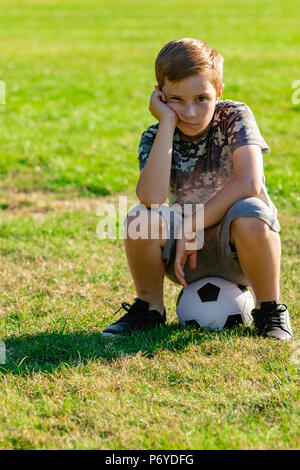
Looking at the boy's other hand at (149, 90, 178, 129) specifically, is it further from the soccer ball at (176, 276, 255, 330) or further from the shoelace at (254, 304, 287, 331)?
the shoelace at (254, 304, 287, 331)

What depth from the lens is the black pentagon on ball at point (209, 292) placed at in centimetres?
403

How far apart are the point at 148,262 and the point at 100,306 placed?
0.75 m

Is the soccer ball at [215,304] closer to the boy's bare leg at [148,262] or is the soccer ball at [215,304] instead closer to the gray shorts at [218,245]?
the gray shorts at [218,245]

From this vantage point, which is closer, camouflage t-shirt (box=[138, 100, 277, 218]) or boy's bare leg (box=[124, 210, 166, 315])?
boy's bare leg (box=[124, 210, 166, 315])

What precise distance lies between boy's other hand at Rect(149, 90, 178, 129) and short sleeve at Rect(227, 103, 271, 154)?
333 millimetres

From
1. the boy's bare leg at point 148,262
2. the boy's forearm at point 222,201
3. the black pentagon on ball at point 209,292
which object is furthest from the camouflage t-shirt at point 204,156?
the black pentagon on ball at point 209,292

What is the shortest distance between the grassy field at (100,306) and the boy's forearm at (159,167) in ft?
2.71

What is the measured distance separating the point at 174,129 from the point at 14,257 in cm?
224

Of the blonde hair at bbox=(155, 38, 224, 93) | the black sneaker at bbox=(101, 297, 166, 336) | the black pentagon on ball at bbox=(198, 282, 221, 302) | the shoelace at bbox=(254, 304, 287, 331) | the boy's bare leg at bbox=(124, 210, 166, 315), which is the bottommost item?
the black sneaker at bbox=(101, 297, 166, 336)

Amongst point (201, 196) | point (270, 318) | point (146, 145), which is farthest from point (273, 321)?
point (146, 145)

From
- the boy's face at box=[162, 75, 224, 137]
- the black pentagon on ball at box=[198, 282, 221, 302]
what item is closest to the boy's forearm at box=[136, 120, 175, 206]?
the boy's face at box=[162, 75, 224, 137]

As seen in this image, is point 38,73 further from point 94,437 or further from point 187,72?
point 94,437

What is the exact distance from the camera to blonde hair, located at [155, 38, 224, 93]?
3.77m
